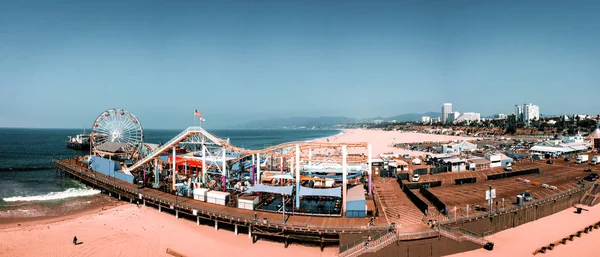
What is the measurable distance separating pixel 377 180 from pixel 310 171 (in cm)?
856

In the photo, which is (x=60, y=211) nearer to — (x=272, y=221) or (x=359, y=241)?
(x=272, y=221)

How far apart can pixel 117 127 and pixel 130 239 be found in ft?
139

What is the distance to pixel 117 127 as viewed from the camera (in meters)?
61.9

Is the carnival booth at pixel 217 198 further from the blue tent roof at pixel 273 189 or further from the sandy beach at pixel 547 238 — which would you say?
the sandy beach at pixel 547 238

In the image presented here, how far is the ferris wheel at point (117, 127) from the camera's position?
57.1 meters

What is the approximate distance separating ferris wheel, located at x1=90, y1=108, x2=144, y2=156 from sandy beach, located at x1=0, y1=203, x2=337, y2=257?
25906 mm

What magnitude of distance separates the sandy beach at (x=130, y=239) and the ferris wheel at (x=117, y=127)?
25906 mm

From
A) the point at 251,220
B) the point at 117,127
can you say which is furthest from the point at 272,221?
the point at 117,127

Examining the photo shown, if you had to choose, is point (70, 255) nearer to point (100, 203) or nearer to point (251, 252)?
point (251, 252)

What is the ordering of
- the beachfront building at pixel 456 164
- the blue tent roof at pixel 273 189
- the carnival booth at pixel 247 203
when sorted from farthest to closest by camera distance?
the beachfront building at pixel 456 164
the blue tent roof at pixel 273 189
the carnival booth at pixel 247 203

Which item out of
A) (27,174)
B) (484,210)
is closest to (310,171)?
(484,210)

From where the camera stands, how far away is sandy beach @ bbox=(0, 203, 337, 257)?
79.0 ft

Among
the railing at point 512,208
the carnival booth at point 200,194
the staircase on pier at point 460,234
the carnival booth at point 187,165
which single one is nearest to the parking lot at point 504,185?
the railing at point 512,208

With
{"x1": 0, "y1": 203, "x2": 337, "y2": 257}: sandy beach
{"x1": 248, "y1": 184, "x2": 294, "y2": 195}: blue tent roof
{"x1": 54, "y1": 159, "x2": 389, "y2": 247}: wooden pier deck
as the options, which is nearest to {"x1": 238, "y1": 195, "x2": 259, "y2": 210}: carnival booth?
{"x1": 54, "y1": 159, "x2": 389, "y2": 247}: wooden pier deck
